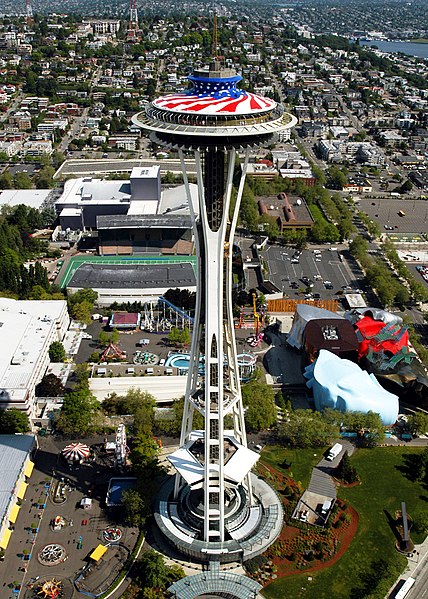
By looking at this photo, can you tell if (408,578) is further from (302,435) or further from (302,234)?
(302,234)

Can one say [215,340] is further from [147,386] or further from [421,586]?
[421,586]

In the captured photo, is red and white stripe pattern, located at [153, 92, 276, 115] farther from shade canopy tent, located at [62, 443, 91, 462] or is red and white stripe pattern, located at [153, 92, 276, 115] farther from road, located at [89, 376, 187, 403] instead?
road, located at [89, 376, 187, 403]

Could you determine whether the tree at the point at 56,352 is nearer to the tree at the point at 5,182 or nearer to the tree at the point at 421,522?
the tree at the point at 421,522

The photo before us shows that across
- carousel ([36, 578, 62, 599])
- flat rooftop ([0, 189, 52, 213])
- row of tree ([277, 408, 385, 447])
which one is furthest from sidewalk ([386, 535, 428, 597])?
flat rooftop ([0, 189, 52, 213])

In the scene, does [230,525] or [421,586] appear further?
[230,525]

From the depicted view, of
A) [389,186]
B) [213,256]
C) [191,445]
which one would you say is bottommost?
[389,186]

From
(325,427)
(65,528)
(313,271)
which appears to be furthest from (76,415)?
(313,271)

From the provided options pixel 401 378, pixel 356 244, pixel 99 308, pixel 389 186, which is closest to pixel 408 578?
pixel 401 378
